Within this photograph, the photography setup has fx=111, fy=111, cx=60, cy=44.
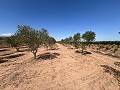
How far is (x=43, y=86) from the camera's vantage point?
9.68m

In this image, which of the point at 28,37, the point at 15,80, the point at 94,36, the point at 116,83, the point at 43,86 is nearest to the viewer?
the point at 43,86

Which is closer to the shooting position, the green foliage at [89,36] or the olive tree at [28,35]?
the olive tree at [28,35]

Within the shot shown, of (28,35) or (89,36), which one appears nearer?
(28,35)

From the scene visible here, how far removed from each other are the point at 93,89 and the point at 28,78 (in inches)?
257

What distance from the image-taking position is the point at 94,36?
152ft

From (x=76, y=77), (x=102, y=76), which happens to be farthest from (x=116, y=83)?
(x=76, y=77)

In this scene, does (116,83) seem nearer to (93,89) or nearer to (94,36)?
(93,89)

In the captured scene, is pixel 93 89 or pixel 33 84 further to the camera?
pixel 33 84

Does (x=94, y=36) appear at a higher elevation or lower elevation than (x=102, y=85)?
→ higher

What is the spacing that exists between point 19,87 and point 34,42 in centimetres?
1338

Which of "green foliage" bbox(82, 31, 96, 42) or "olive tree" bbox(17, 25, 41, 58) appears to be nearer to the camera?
"olive tree" bbox(17, 25, 41, 58)

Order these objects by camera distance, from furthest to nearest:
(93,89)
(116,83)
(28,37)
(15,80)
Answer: (28,37) → (15,80) → (116,83) → (93,89)

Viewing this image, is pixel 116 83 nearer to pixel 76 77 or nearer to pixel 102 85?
pixel 102 85

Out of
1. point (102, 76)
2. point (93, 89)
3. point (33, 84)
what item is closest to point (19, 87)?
point (33, 84)
